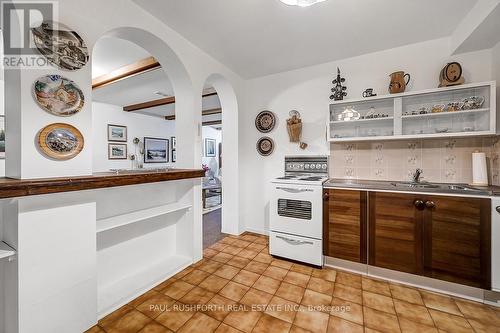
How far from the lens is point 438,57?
2184 mm

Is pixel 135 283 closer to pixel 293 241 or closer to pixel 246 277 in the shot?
pixel 246 277

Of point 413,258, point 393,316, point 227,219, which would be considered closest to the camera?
point 393,316

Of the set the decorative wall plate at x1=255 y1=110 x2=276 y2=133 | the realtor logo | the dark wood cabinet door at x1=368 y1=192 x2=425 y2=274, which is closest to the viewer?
the realtor logo

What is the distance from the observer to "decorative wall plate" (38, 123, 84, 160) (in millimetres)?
1244

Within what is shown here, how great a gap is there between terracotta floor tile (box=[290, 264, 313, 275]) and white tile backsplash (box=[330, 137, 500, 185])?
1.17 metres

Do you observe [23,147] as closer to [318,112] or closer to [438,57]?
[318,112]

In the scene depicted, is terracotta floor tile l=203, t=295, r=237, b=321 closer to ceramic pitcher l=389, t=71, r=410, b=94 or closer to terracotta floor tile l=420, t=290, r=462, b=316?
terracotta floor tile l=420, t=290, r=462, b=316

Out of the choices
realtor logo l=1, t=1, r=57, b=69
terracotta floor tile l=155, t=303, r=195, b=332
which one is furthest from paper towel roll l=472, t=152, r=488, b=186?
A: realtor logo l=1, t=1, r=57, b=69

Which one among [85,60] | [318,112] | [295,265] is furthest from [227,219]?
[85,60]

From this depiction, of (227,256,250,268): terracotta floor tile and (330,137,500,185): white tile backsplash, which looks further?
(227,256,250,268): terracotta floor tile

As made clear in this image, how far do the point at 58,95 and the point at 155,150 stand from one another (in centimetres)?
489

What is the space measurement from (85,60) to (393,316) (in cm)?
286

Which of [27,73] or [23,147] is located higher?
[27,73]

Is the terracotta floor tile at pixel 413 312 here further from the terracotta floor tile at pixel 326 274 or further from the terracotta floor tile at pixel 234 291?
the terracotta floor tile at pixel 234 291
